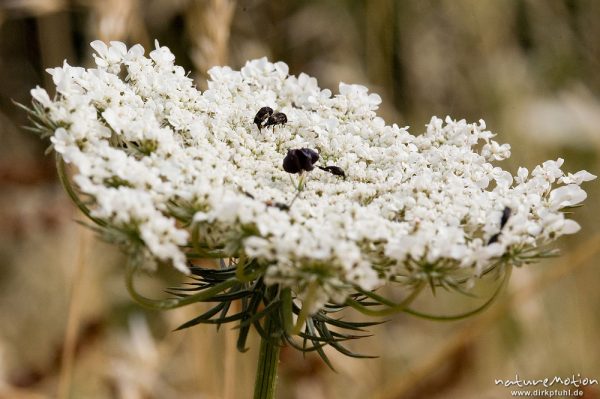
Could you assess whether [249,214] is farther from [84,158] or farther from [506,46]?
[506,46]

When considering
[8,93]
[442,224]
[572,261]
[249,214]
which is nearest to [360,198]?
[442,224]

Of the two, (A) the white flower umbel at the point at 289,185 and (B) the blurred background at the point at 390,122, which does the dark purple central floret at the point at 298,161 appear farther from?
(B) the blurred background at the point at 390,122

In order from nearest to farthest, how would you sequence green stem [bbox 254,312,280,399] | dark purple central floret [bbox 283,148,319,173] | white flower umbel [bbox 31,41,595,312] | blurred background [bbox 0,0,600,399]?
white flower umbel [bbox 31,41,595,312], dark purple central floret [bbox 283,148,319,173], green stem [bbox 254,312,280,399], blurred background [bbox 0,0,600,399]

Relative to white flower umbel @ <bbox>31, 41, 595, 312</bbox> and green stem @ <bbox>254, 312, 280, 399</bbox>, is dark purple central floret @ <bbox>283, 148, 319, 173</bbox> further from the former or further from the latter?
green stem @ <bbox>254, 312, 280, 399</bbox>

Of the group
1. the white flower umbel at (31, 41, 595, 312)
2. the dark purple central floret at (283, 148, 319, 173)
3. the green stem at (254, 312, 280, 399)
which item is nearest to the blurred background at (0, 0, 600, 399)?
the white flower umbel at (31, 41, 595, 312)

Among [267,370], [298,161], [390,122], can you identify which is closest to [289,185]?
[298,161]

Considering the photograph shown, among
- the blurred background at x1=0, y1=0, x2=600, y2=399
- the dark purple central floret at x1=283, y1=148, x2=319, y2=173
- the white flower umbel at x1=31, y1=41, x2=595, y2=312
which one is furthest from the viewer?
the blurred background at x1=0, y1=0, x2=600, y2=399
